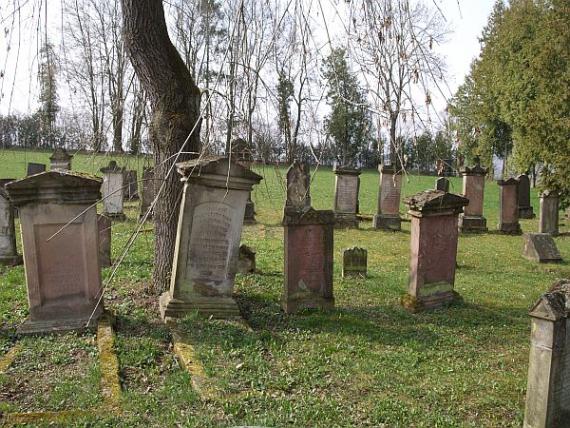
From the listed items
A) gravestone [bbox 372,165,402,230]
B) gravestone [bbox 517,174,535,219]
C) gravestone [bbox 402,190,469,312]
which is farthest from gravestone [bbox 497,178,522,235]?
gravestone [bbox 402,190,469,312]

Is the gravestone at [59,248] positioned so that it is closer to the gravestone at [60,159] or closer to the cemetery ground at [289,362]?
the cemetery ground at [289,362]

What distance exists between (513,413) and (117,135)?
18.5ft

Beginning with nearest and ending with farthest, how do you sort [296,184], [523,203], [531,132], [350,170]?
[296,184], [350,170], [531,132], [523,203]

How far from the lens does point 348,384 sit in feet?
16.2

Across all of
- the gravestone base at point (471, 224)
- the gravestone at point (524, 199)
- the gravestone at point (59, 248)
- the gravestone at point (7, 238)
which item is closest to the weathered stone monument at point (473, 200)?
the gravestone base at point (471, 224)

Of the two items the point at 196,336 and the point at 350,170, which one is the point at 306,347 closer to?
the point at 196,336

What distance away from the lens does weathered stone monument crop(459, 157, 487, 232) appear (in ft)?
54.4

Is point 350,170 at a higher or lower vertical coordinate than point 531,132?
lower

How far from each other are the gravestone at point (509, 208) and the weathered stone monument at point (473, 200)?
23.9 inches

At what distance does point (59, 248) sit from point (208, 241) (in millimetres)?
1754

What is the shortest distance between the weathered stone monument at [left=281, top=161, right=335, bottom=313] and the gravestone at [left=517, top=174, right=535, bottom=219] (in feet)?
49.3

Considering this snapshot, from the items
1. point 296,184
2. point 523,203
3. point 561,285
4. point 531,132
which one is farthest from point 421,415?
point 523,203

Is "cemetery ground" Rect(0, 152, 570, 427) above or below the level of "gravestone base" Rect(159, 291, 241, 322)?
below

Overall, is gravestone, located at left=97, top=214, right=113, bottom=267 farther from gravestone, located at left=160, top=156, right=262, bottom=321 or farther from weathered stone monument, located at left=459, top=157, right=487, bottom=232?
weathered stone monument, located at left=459, top=157, right=487, bottom=232
